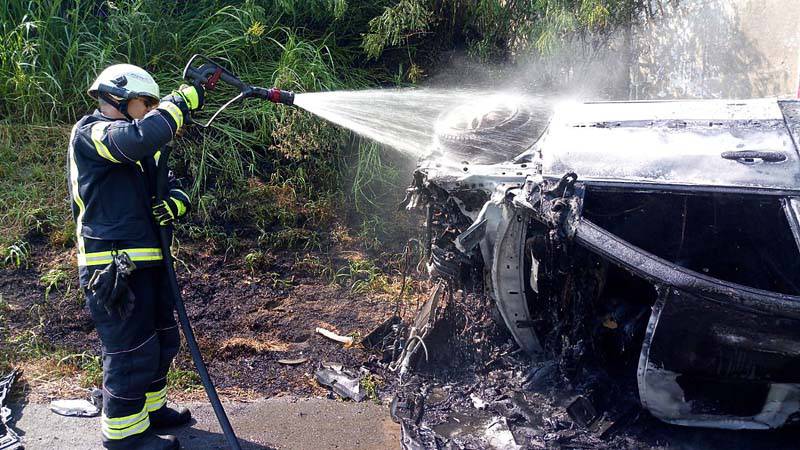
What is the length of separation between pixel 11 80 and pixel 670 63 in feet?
19.7

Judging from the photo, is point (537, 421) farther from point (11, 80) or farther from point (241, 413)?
point (11, 80)

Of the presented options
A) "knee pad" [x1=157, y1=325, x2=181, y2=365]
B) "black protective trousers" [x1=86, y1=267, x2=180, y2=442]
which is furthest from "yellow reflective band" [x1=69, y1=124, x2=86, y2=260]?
"knee pad" [x1=157, y1=325, x2=181, y2=365]

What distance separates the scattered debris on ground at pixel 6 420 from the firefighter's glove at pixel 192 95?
78.6 inches

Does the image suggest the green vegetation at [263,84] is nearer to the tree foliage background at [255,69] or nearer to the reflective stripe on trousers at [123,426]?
the tree foliage background at [255,69]

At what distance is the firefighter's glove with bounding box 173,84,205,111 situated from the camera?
137 inches

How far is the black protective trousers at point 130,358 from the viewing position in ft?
11.5

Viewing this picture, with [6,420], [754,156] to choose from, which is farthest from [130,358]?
[754,156]

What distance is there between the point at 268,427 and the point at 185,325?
0.81 meters

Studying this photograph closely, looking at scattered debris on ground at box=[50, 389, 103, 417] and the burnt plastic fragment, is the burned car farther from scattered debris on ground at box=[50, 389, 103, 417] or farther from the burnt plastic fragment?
scattered debris on ground at box=[50, 389, 103, 417]

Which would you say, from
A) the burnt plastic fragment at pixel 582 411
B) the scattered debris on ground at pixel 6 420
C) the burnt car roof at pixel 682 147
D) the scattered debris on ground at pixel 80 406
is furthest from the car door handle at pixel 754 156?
the scattered debris on ground at pixel 6 420

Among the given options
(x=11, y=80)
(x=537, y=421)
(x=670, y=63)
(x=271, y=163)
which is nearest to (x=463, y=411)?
(x=537, y=421)

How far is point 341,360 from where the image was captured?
454cm

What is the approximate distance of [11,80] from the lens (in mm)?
6180

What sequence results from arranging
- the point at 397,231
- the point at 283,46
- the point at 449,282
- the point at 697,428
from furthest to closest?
the point at 283,46 → the point at 397,231 → the point at 449,282 → the point at 697,428
